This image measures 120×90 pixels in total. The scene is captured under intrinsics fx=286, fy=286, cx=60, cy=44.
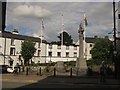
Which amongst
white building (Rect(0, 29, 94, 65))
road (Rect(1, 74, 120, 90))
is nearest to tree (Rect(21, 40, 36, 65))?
white building (Rect(0, 29, 94, 65))

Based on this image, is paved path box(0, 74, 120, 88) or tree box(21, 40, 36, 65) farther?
tree box(21, 40, 36, 65)

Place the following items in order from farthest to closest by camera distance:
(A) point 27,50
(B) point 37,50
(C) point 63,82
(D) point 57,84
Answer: (B) point 37,50
(A) point 27,50
(C) point 63,82
(D) point 57,84

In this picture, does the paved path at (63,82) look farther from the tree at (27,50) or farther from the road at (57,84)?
the tree at (27,50)

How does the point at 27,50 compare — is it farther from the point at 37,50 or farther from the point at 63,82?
the point at 63,82

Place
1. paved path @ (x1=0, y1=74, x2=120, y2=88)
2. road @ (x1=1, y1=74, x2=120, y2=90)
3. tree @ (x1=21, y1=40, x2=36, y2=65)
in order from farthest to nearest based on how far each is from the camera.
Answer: tree @ (x1=21, y1=40, x2=36, y2=65) < paved path @ (x1=0, y1=74, x2=120, y2=88) < road @ (x1=1, y1=74, x2=120, y2=90)

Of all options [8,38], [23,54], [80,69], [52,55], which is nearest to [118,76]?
[80,69]

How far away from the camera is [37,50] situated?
82.5 m

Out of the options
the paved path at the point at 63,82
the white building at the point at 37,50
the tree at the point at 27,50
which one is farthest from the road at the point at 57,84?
the white building at the point at 37,50

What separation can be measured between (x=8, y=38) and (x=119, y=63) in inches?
1837

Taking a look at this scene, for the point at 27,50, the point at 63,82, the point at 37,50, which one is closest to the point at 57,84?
the point at 63,82

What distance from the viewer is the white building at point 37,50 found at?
73062 mm

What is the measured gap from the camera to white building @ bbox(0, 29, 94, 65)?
7306 cm

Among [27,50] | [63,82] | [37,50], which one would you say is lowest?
[63,82]

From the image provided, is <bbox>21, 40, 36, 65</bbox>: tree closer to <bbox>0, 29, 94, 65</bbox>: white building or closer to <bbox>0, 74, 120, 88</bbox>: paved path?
<bbox>0, 29, 94, 65</bbox>: white building
